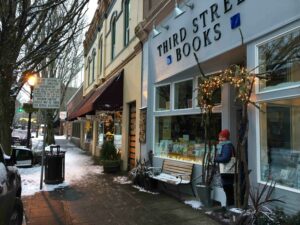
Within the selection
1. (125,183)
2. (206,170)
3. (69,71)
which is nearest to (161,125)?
(125,183)

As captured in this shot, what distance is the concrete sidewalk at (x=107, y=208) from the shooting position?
6.37 metres

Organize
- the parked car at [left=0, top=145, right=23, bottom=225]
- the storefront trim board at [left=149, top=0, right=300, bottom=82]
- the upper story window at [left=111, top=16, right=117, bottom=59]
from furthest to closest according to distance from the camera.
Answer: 1. the upper story window at [left=111, top=16, right=117, bottom=59]
2. the storefront trim board at [left=149, top=0, right=300, bottom=82]
3. the parked car at [left=0, top=145, right=23, bottom=225]

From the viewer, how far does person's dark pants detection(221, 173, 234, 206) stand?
259 inches

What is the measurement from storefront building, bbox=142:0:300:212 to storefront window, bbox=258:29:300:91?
16 millimetres

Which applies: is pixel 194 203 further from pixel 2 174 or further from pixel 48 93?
pixel 48 93

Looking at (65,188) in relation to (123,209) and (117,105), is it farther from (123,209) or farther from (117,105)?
(117,105)

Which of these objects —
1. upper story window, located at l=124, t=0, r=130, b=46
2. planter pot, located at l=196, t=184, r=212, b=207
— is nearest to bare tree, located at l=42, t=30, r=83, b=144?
upper story window, located at l=124, t=0, r=130, b=46

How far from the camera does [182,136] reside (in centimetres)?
930

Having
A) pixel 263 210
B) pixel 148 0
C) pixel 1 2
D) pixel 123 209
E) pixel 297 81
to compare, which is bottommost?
pixel 123 209

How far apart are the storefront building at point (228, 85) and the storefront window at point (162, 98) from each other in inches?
1.1

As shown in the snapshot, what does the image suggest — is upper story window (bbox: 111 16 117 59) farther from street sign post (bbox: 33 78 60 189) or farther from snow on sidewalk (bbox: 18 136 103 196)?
street sign post (bbox: 33 78 60 189)

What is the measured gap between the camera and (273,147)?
18.7 ft

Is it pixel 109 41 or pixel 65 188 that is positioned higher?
pixel 109 41

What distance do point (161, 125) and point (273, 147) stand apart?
4.89m
